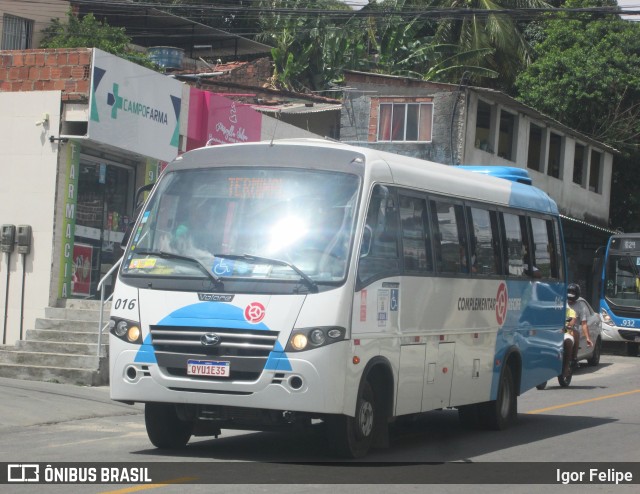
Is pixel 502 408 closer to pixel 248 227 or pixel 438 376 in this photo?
pixel 438 376

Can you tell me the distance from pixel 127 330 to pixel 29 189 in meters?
9.54

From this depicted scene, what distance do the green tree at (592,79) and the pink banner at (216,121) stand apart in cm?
2076

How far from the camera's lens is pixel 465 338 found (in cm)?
1241

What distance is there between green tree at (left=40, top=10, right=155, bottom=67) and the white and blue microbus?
2752 cm

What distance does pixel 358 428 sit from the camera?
394 inches

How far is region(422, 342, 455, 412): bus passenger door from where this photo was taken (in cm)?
1143

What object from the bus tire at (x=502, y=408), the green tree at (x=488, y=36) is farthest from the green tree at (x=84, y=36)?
the bus tire at (x=502, y=408)

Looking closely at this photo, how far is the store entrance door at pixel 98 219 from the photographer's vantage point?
19453 millimetres

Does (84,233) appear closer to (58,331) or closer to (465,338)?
(58,331)

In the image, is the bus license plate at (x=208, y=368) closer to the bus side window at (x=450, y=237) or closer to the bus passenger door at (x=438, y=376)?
the bus passenger door at (x=438, y=376)

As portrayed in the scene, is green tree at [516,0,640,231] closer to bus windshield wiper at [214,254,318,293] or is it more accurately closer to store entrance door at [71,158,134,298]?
store entrance door at [71,158,134,298]

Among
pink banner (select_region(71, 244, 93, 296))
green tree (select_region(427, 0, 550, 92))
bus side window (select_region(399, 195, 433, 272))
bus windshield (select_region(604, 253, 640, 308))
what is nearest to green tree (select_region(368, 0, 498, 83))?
green tree (select_region(427, 0, 550, 92))

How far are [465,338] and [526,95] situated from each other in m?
32.4

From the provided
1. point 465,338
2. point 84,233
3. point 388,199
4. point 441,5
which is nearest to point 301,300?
point 388,199
